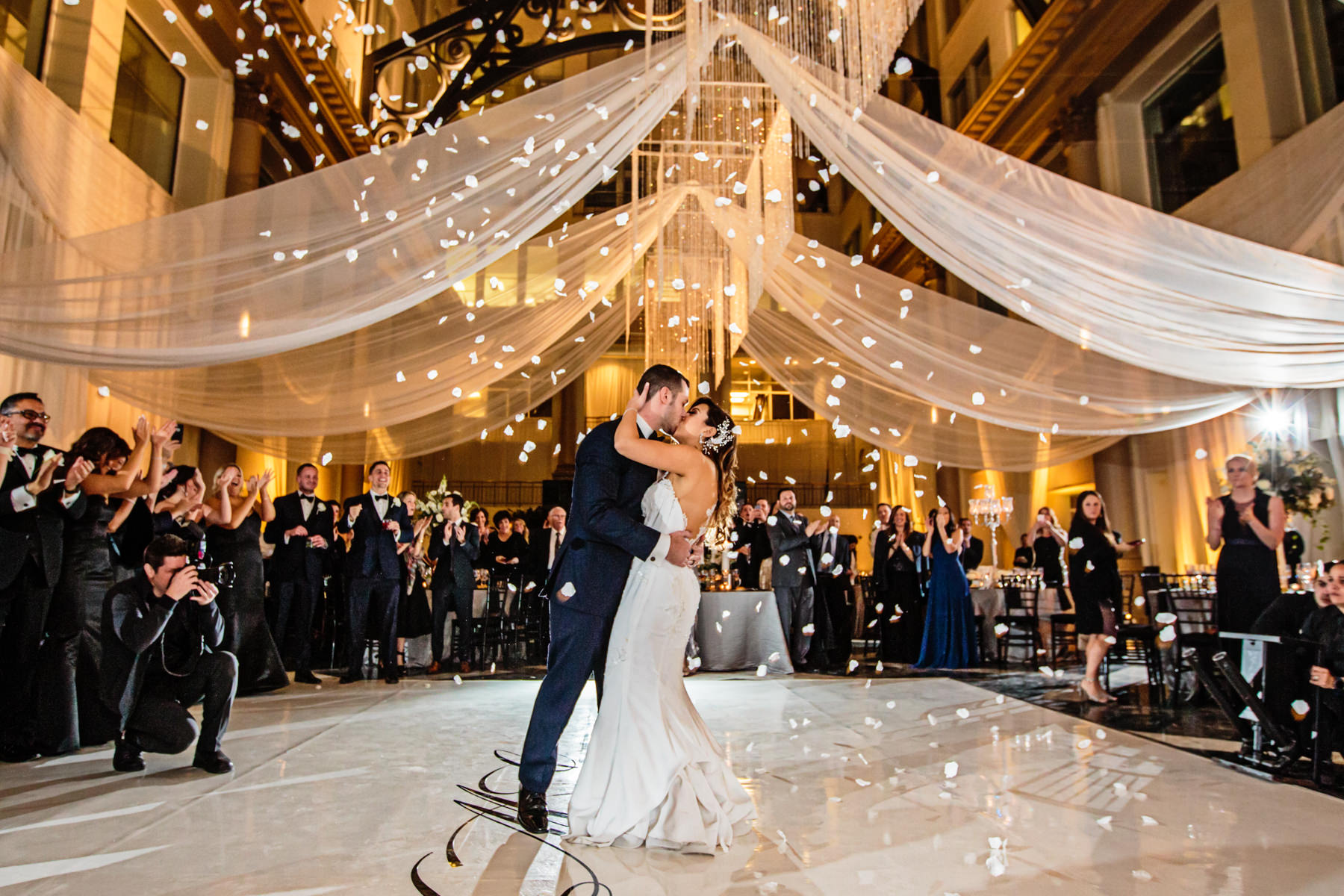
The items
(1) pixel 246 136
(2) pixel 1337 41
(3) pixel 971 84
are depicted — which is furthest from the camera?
(3) pixel 971 84

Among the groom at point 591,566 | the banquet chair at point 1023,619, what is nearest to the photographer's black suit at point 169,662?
the groom at point 591,566

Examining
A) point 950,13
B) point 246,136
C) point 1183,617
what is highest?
point 950,13

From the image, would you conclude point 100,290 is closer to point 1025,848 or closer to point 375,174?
point 375,174

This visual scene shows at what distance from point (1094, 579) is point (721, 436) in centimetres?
335

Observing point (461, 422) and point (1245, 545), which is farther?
point (461, 422)

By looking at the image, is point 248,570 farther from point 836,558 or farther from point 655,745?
point 836,558

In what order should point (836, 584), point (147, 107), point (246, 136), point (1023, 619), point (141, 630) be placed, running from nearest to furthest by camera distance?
point (141, 630) → point (147, 107) → point (1023, 619) → point (836, 584) → point (246, 136)

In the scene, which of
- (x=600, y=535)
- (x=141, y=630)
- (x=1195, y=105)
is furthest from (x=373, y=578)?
(x=1195, y=105)

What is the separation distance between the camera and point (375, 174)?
313 centimetres

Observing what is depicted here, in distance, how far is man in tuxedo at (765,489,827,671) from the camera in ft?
22.2

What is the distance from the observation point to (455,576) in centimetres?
647

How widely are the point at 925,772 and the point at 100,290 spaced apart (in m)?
3.46

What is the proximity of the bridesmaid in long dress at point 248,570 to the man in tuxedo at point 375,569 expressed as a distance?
22.0 inches

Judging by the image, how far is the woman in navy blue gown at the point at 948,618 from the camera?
7000mm
